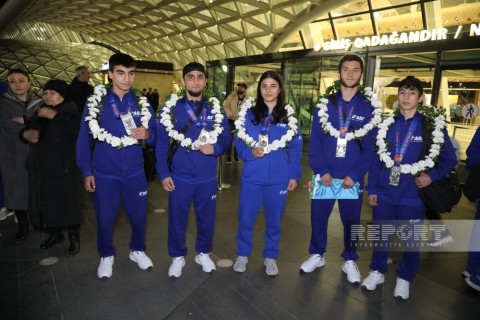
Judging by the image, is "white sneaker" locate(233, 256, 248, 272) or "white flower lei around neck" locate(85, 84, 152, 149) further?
"white sneaker" locate(233, 256, 248, 272)

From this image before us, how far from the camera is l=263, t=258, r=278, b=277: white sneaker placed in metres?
3.72

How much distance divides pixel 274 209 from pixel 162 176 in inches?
49.8

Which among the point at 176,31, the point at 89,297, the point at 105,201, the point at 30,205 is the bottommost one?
the point at 89,297

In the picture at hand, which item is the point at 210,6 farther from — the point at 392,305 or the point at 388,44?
the point at 392,305

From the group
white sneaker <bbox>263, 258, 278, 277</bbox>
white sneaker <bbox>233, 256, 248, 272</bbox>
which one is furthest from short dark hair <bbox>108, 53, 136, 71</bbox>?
white sneaker <bbox>263, 258, 278, 277</bbox>

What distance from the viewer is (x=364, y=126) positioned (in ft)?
11.3

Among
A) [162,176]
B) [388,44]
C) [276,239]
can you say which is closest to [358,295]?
[276,239]

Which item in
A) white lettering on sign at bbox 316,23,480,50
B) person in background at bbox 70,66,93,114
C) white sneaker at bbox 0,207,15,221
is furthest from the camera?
white lettering on sign at bbox 316,23,480,50

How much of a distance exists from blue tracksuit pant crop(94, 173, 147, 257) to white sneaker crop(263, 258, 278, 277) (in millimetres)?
1479

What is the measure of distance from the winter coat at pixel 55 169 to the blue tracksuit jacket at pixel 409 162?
3550 mm

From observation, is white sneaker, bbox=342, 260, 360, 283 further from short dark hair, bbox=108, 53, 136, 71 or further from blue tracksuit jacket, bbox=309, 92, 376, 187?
short dark hair, bbox=108, 53, 136, 71

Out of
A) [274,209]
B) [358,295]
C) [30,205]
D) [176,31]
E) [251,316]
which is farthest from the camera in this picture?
[176,31]

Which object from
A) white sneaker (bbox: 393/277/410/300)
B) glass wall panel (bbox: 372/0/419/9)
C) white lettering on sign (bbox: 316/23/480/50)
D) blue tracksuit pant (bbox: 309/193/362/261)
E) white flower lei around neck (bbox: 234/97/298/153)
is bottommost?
white sneaker (bbox: 393/277/410/300)

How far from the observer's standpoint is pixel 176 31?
32.1m
